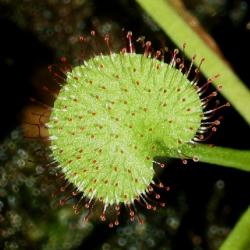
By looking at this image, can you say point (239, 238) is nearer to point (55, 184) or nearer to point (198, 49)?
point (198, 49)

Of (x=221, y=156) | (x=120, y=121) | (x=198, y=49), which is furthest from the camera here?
(x=198, y=49)

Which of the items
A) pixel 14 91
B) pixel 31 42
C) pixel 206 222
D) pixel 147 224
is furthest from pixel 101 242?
pixel 31 42

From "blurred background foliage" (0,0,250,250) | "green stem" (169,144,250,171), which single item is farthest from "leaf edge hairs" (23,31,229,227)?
"blurred background foliage" (0,0,250,250)

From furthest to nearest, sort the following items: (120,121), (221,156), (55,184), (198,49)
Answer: (55,184) < (198,49) < (221,156) < (120,121)

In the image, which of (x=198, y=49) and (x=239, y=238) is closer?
(x=239, y=238)

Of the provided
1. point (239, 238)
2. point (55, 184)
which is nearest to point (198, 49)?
point (239, 238)

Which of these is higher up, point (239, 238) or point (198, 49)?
point (198, 49)

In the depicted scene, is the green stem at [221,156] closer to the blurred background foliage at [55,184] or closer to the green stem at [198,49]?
the green stem at [198,49]
